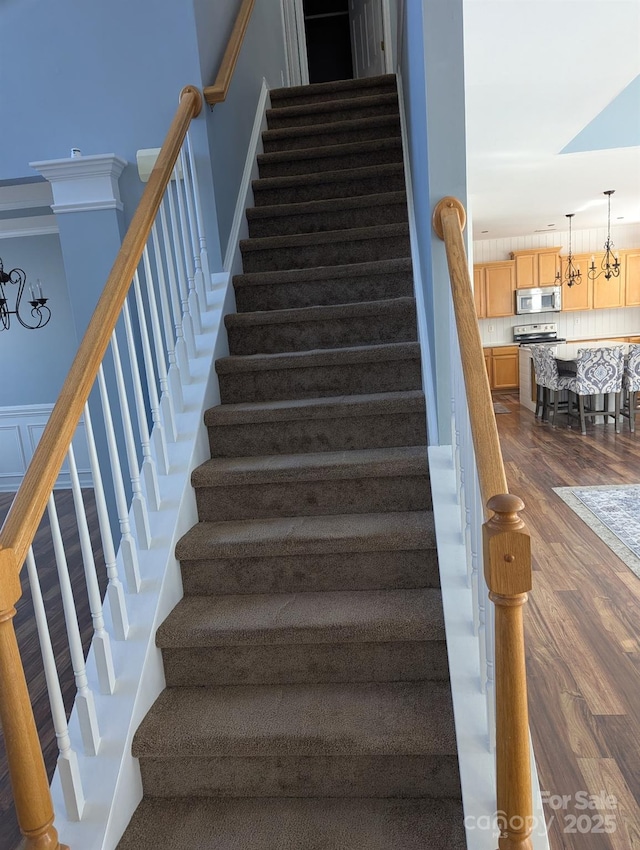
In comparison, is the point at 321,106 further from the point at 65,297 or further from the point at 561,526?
the point at 561,526

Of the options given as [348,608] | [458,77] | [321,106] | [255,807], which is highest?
[321,106]

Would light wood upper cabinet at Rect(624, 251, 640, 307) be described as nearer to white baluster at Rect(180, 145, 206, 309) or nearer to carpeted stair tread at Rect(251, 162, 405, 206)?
carpeted stair tread at Rect(251, 162, 405, 206)

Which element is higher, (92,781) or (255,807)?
(92,781)

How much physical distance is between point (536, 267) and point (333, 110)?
6492 mm

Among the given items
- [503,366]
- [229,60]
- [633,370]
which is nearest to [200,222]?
[229,60]

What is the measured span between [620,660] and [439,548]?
1.26 meters

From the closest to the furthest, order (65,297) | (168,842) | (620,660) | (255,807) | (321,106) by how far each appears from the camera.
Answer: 1. (168,842)
2. (255,807)
3. (620,660)
4. (321,106)
5. (65,297)

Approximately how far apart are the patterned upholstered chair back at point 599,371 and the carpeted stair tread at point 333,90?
368cm

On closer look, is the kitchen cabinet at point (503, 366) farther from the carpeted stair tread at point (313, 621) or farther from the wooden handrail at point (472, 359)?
the carpeted stair tread at point (313, 621)

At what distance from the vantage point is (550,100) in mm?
3863

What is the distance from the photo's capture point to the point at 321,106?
14.3 ft

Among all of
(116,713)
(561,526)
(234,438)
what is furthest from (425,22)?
(561,526)

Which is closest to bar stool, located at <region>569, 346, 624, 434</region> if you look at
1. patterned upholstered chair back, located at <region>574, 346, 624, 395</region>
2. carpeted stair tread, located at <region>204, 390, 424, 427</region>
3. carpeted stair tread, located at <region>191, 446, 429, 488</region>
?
patterned upholstered chair back, located at <region>574, 346, 624, 395</region>

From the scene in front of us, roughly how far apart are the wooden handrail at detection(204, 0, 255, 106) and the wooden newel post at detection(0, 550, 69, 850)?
253 cm
